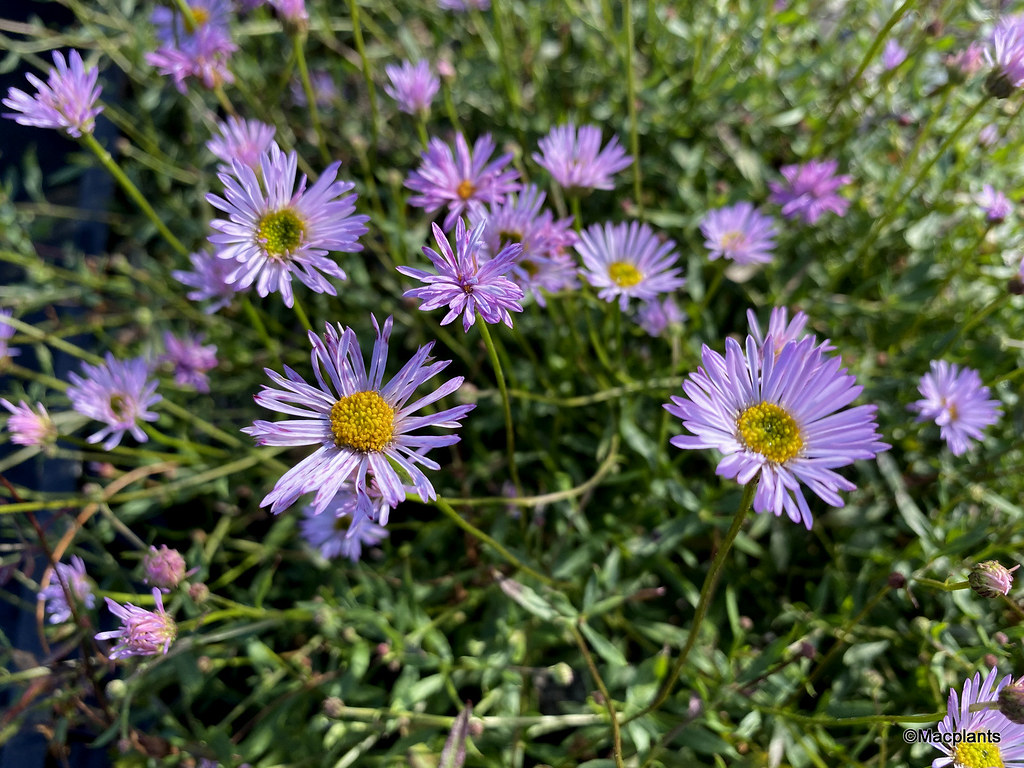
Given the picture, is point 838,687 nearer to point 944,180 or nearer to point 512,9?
point 944,180

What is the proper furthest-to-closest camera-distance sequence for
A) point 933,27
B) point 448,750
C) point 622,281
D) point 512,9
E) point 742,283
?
1. point 512,9
2. point 742,283
3. point 933,27
4. point 622,281
5. point 448,750

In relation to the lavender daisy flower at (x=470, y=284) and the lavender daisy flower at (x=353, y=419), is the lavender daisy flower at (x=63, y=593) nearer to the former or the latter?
the lavender daisy flower at (x=353, y=419)

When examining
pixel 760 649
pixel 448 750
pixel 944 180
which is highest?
pixel 944 180

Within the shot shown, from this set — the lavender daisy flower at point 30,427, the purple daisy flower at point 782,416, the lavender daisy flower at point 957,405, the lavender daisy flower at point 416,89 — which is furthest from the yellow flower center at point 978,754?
the lavender daisy flower at point 30,427

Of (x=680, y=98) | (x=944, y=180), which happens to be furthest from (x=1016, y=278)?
(x=680, y=98)

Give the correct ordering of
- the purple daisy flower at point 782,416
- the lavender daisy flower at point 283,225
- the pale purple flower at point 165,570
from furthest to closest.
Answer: the pale purple flower at point 165,570
the lavender daisy flower at point 283,225
the purple daisy flower at point 782,416

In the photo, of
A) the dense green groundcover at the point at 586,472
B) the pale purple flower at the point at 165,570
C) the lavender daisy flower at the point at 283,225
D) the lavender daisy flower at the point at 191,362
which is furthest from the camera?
the lavender daisy flower at the point at 191,362
